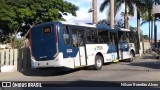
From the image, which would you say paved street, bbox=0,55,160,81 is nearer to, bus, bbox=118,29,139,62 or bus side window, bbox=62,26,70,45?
bus side window, bbox=62,26,70,45

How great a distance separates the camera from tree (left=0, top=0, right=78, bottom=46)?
31234mm

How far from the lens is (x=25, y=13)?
104ft

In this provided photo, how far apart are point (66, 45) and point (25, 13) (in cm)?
1389

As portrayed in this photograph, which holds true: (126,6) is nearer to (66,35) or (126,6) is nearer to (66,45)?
(66,35)

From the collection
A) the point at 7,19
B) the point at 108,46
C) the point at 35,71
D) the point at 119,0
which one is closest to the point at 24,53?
the point at 35,71

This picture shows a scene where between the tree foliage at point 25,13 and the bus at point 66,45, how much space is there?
11.2m

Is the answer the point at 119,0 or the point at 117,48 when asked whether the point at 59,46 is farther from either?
the point at 119,0

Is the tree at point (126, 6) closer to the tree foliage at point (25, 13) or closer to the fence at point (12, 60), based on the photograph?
the tree foliage at point (25, 13)

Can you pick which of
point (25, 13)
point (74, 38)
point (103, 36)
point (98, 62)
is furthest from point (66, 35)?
point (25, 13)

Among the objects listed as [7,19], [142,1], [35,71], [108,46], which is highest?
[142,1]

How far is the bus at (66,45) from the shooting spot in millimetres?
18344

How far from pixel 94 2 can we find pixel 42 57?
12.8 metres

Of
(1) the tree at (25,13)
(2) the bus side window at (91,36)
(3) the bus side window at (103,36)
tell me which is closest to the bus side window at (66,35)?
(2) the bus side window at (91,36)

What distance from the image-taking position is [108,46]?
76.2 feet
